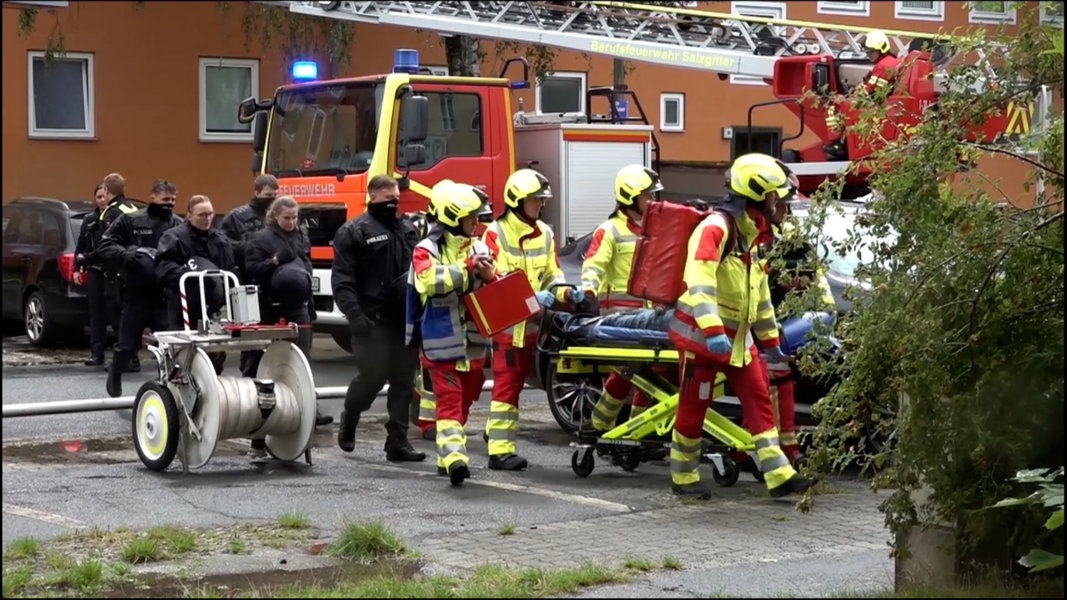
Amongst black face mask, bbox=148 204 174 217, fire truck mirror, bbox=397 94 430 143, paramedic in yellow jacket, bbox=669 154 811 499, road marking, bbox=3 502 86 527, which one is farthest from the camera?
fire truck mirror, bbox=397 94 430 143

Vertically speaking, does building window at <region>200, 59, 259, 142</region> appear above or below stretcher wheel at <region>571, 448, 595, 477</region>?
above

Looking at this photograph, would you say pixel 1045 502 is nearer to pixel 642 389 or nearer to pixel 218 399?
pixel 642 389

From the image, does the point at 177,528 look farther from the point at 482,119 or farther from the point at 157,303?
the point at 482,119

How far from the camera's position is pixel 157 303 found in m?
13.1

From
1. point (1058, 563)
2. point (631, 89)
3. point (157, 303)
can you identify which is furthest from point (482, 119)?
point (1058, 563)

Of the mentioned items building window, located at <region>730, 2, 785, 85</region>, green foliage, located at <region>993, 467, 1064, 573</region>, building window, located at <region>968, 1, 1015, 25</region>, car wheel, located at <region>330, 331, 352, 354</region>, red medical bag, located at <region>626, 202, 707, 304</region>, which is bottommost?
car wheel, located at <region>330, 331, 352, 354</region>

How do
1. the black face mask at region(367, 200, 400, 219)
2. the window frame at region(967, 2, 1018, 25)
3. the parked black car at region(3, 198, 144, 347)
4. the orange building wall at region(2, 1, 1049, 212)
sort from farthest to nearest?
1. the parked black car at region(3, 198, 144, 347)
2. the black face mask at region(367, 200, 400, 219)
3. the orange building wall at region(2, 1, 1049, 212)
4. the window frame at region(967, 2, 1018, 25)

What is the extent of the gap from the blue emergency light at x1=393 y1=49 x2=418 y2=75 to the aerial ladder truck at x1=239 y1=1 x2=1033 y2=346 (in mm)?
15

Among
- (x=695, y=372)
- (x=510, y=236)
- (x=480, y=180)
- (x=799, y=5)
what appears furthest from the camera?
(x=799, y=5)

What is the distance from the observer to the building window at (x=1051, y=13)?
6328 millimetres

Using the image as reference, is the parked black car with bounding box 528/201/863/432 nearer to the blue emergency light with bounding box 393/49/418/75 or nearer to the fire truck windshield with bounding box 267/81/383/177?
the fire truck windshield with bounding box 267/81/383/177

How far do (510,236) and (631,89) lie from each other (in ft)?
21.6

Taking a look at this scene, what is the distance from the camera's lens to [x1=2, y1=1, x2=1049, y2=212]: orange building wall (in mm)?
7148

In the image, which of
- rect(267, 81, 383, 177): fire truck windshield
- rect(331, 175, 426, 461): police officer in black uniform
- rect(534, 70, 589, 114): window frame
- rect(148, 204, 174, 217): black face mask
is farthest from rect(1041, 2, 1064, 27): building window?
rect(534, 70, 589, 114): window frame
